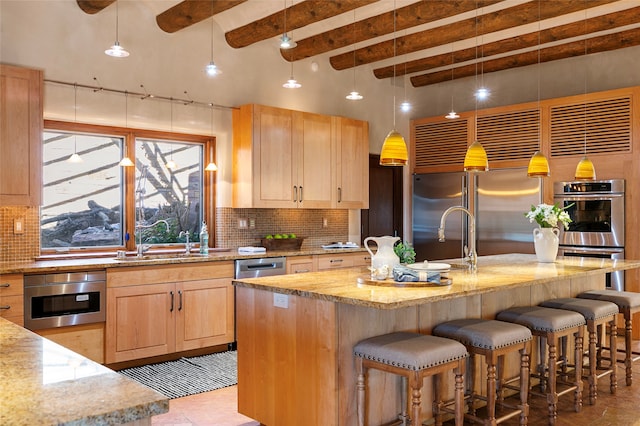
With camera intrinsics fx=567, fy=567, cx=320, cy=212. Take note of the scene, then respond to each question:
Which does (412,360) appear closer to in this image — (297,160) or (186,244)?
(186,244)

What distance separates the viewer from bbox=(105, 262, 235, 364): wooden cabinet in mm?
4648

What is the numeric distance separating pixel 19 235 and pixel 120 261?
0.89 meters

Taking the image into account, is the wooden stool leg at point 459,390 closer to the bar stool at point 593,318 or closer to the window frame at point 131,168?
the bar stool at point 593,318

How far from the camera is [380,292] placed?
3016 mm

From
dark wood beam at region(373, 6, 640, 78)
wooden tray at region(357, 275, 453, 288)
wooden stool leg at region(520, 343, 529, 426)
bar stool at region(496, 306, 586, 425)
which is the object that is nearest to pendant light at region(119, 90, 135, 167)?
wooden tray at region(357, 275, 453, 288)

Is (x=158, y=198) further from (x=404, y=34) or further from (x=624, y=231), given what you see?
(x=624, y=231)

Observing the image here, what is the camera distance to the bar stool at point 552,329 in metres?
3.61

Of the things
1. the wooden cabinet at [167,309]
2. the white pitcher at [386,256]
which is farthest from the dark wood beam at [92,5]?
→ the white pitcher at [386,256]

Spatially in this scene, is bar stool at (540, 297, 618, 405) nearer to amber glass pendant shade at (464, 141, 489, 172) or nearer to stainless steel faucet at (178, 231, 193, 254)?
amber glass pendant shade at (464, 141, 489, 172)

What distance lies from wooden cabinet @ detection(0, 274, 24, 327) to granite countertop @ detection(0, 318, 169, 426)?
8.93 ft

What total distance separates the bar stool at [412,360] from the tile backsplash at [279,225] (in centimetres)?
333

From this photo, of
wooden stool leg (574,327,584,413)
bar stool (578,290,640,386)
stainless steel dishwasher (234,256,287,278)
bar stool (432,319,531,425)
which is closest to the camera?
bar stool (432,319,531,425)

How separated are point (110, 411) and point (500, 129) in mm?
6400

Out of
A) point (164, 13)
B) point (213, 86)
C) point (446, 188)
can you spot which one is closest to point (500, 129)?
point (446, 188)
